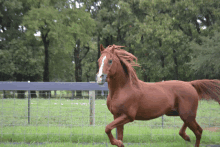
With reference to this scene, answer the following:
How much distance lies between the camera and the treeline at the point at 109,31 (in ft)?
62.8

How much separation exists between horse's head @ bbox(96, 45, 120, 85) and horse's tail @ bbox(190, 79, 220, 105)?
178 centimetres

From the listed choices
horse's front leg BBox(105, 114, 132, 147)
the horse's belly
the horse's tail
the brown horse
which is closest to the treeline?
the horse's tail

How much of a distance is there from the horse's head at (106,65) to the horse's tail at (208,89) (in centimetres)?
178

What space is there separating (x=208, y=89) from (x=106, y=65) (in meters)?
2.12

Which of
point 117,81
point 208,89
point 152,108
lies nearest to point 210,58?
point 208,89

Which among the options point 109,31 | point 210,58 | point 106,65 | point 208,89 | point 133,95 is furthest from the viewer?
point 109,31

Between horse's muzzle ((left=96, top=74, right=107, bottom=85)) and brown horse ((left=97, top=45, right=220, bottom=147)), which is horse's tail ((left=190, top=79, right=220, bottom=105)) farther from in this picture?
horse's muzzle ((left=96, top=74, right=107, bottom=85))

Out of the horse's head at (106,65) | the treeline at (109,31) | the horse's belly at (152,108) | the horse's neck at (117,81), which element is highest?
the treeline at (109,31)

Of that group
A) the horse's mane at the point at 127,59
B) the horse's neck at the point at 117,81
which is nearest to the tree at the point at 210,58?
the horse's mane at the point at 127,59

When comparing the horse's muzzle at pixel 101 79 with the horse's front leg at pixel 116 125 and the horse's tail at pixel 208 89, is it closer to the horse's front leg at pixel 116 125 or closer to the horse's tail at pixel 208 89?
the horse's front leg at pixel 116 125

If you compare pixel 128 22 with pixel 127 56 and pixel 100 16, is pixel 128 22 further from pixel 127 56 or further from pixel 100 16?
pixel 127 56

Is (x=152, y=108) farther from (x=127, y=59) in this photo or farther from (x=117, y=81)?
(x=127, y=59)

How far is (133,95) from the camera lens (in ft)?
10.9

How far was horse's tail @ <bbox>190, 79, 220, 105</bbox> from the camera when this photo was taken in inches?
156
